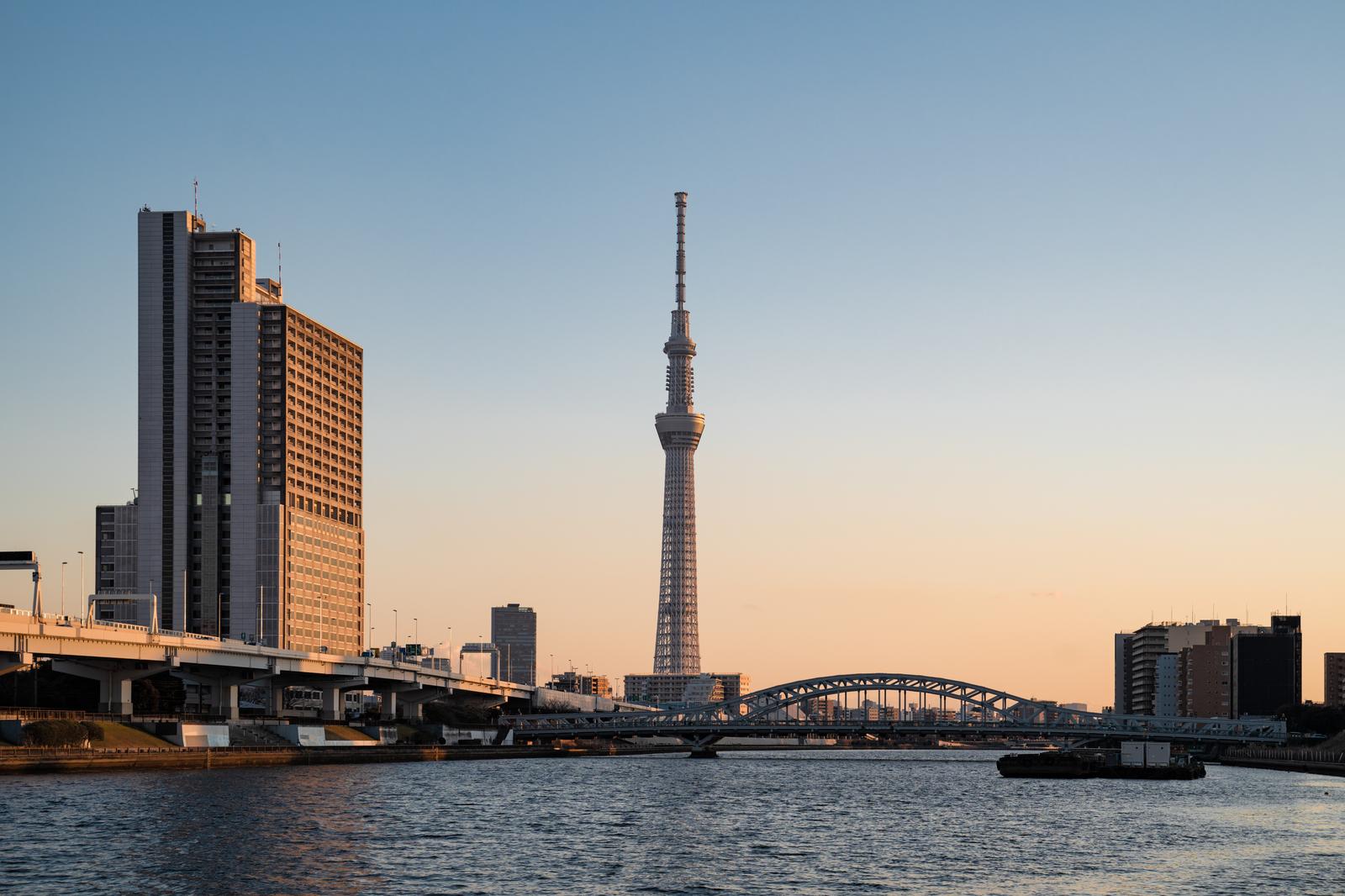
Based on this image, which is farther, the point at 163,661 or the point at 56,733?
the point at 163,661

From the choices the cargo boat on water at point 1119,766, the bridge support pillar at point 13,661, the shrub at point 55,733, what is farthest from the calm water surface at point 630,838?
the cargo boat on water at point 1119,766

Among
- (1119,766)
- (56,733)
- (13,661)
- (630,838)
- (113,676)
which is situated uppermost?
(13,661)

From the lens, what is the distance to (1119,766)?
155 m

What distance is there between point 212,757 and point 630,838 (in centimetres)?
5856

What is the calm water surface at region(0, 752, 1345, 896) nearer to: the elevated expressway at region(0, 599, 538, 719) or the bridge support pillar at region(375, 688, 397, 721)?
the elevated expressway at region(0, 599, 538, 719)

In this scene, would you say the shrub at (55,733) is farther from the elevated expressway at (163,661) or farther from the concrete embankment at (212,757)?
the elevated expressway at (163,661)

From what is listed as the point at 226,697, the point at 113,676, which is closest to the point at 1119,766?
the point at 226,697

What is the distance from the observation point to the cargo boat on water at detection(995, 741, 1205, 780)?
15062cm

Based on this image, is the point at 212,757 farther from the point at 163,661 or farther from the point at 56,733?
the point at 56,733

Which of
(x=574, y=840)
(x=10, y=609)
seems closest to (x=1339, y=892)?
(x=574, y=840)

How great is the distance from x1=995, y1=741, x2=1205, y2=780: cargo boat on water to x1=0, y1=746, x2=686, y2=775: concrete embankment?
5859 centimetres

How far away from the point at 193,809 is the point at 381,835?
1379 centimetres

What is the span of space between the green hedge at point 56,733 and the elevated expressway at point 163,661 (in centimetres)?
460

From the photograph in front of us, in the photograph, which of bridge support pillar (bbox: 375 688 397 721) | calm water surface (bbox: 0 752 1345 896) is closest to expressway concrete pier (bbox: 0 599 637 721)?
bridge support pillar (bbox: 375 688 397 721)
